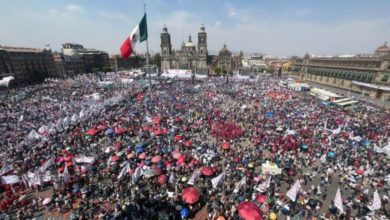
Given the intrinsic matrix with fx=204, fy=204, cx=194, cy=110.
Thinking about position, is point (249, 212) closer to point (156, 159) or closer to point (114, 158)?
point (156, 159)

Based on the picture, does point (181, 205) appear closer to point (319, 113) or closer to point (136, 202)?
point (136, 202)

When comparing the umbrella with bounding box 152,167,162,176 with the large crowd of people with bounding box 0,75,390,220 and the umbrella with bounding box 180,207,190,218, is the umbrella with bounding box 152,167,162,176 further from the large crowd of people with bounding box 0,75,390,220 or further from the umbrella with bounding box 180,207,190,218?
the umbrella with bounding box 180,207,190,218

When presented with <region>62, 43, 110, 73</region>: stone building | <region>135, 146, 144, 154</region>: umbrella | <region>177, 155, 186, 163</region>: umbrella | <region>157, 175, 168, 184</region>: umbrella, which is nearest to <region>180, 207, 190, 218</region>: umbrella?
<region>157, 175, 168, 184</region>: umbrella

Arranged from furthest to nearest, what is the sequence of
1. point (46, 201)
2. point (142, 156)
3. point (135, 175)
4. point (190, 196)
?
1. point (142, 156)
2. point (135, 175)
3. point (46, 201)
4. point (190, 196)

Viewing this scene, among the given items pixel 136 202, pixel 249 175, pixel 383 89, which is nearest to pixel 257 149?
pixel 249 175

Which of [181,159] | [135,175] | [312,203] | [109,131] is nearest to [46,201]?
[135,175]

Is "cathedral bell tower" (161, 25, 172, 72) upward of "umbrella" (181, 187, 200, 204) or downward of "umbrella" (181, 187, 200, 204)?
upward

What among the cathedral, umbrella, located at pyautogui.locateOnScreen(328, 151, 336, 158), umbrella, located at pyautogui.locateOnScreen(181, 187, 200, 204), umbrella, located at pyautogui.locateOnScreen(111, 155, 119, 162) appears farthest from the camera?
the cathedral
